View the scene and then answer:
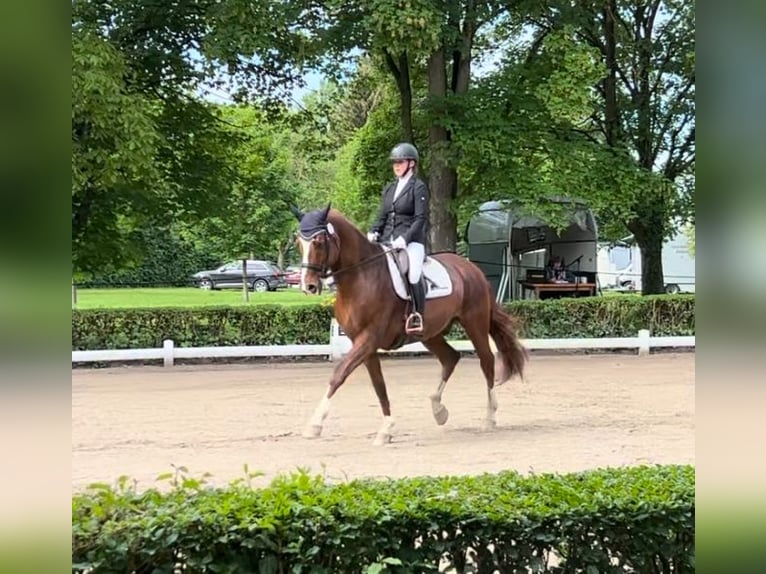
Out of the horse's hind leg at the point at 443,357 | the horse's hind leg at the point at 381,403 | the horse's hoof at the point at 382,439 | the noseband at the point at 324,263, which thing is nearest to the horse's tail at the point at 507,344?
the horse's hind leg at the point at 443,357

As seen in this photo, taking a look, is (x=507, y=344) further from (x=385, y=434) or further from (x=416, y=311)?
(x=385, y=434)

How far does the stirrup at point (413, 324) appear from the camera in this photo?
6.77 metres

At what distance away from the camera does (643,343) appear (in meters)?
13.2

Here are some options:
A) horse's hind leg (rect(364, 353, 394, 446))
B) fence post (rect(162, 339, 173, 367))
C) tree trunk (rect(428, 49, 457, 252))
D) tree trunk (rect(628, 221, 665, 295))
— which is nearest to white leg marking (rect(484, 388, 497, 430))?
horse's hind leg (rect(364, 353, 394, 446))

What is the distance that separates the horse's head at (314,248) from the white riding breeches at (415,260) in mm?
859

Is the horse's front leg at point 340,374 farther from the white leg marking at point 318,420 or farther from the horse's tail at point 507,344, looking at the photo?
the horse's tail at point 507,344

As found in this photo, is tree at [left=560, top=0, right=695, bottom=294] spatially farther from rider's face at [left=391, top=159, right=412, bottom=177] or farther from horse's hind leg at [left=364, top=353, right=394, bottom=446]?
horse's hind leg at [left=364, top=353, right=394, bottom=446]

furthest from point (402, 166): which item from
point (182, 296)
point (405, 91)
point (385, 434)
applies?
point (182, 296)

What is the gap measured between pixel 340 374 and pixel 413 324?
88 cm

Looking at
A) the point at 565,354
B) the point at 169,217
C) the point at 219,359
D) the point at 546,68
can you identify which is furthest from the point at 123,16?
the point at 565,354

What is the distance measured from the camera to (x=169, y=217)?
13.2 meters
